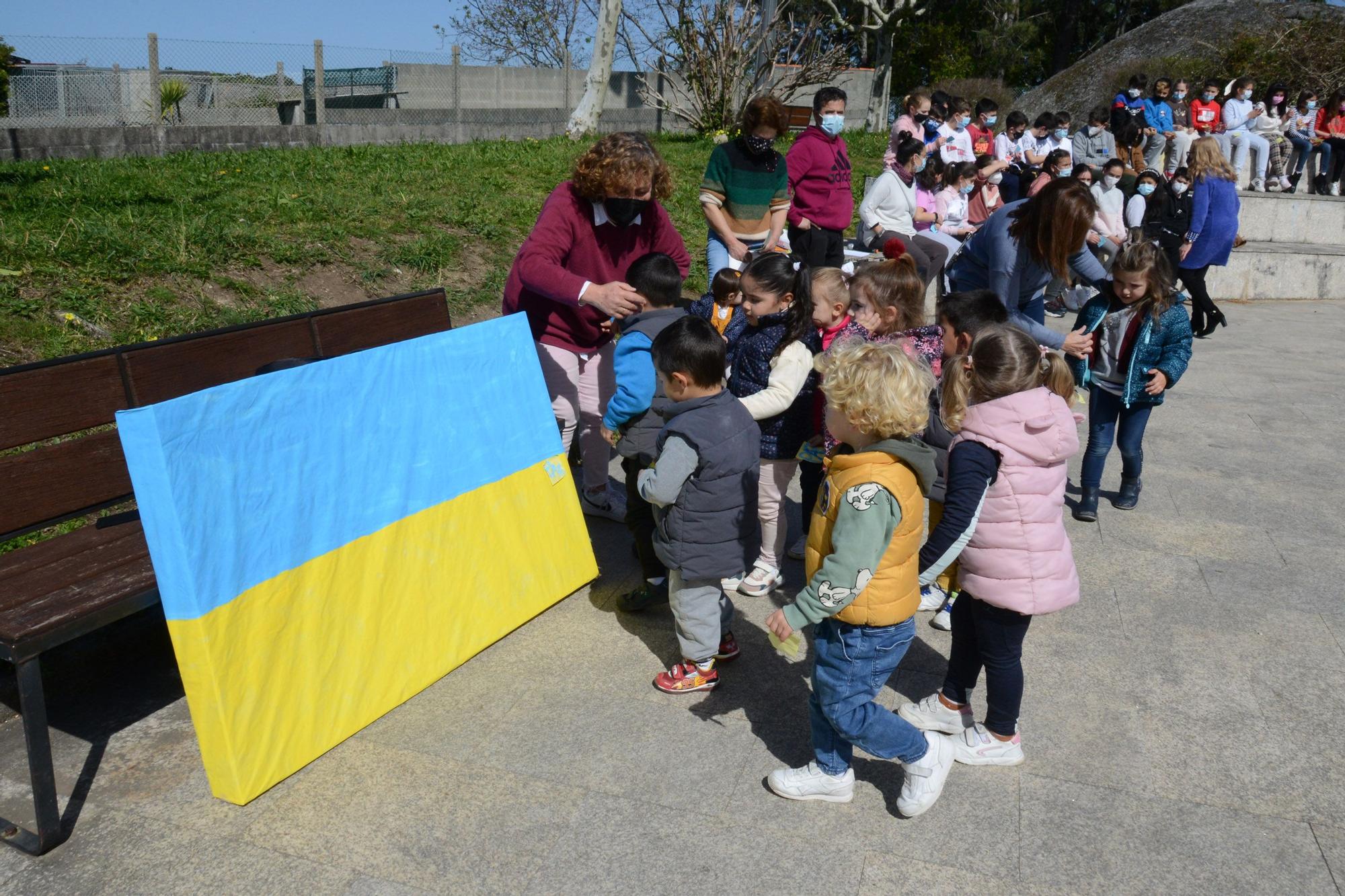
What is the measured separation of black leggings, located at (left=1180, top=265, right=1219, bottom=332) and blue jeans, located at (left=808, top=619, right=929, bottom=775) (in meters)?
8.79

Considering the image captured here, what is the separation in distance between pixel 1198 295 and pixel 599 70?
12.1m

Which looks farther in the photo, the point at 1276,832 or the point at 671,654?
the point at 671,654

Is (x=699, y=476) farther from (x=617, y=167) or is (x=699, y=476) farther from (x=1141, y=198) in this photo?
(x=1141, y=198)

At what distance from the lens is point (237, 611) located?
2.92 meters

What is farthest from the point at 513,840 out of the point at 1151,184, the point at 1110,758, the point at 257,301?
the point at 1151,184

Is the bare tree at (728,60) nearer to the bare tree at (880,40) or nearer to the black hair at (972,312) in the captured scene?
the bare tree at (880,40)

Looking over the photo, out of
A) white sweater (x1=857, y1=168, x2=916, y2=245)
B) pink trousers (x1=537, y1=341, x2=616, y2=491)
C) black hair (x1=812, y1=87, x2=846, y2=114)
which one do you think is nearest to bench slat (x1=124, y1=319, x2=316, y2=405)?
pink trousers (x1=537, y1=341, x2=616, y2=491)

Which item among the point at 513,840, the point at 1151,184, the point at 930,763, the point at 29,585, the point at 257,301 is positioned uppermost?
the point at 1151,184

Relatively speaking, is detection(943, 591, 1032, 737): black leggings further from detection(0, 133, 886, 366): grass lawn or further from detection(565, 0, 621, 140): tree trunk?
detection(565, 0, 621, 140): tree trunk

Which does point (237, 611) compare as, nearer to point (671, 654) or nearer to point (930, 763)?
point (671, 654)

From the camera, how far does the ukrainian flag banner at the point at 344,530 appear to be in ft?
9.29

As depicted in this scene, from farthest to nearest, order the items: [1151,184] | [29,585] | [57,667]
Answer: [1151,184]
[57,667]
[29,585]

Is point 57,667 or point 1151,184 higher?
point 1151,184

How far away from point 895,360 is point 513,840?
1689mm
